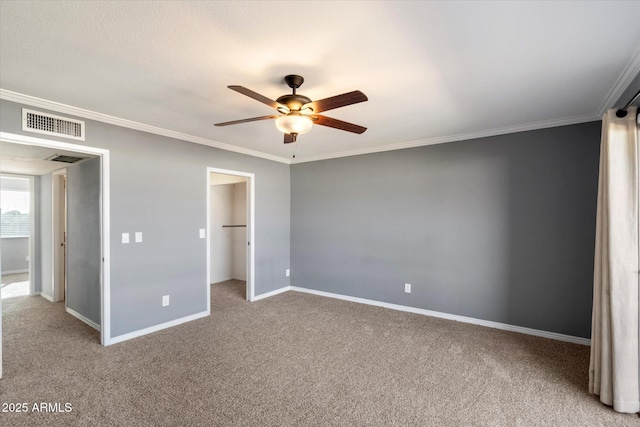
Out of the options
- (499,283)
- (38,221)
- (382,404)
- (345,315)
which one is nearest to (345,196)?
(345,315)

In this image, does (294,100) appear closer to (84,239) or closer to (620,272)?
(620,272)

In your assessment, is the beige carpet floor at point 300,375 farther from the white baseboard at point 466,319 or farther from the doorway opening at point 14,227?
the doorway opening at point 14,227

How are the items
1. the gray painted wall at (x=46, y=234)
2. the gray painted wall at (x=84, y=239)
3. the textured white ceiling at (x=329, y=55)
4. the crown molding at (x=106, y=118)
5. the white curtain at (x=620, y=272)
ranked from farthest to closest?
the gray painted wall at (x=46, y=234) → the gray painted wall at (x=84, y=239) → the crown molding at (x=106, y=118) → the white curtain at (x=620, y=272) → the textured white ceiling at (x=329, y=55)

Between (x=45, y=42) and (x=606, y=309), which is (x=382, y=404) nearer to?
(x=606, y=309)

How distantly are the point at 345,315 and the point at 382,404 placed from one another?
1.91m

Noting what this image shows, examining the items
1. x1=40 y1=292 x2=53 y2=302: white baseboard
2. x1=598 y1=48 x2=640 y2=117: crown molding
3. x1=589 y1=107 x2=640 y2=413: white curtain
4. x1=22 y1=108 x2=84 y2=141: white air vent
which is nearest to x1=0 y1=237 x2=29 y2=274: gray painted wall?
x1=40 y1=292 x2=53 y2=302: white baseboard

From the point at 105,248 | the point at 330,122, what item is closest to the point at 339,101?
the point at 330,122

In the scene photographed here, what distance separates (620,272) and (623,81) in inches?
56.3

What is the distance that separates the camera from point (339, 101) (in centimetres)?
197

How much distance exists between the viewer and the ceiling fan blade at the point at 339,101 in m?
1.85

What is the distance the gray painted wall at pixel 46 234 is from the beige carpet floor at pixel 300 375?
121 cm

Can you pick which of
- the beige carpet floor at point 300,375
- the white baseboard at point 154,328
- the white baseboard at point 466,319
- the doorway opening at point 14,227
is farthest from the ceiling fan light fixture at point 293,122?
the doorway opening at point 14,227

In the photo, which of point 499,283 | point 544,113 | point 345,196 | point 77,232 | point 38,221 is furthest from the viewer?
point 38,221

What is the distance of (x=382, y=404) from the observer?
2207 millimetres
